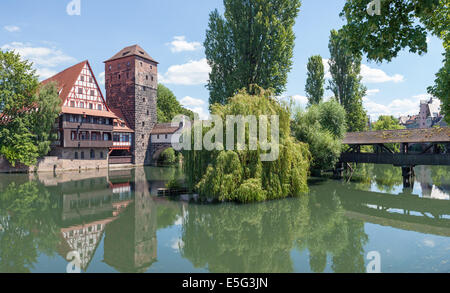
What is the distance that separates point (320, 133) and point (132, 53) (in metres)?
27.3

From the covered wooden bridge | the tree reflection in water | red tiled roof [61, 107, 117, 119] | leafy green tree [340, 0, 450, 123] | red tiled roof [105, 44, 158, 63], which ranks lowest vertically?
the tree reflection in water

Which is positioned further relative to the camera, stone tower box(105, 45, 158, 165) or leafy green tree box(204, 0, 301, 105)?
stone tower box(105, 45, 158, 165)

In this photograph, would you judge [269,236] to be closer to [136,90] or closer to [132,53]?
[136,90]

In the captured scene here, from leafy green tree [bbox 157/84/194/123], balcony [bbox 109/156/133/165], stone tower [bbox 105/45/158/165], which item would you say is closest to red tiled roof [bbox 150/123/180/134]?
stone tower [bbox 105/45/158/165]

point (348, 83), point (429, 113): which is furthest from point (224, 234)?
point (429, 113)

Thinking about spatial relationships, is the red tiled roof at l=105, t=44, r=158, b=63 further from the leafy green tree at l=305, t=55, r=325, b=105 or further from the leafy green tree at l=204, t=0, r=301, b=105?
the leafy green tree at l=305, t=55, r=325, b=105

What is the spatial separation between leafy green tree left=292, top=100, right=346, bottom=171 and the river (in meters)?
4.31

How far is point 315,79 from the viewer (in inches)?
1432

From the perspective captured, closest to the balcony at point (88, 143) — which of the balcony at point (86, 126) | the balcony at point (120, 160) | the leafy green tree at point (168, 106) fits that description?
the balcony at point (86, 126)

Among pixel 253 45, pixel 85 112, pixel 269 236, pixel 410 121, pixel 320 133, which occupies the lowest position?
pixel 269 236

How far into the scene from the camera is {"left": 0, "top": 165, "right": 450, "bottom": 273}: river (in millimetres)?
7102

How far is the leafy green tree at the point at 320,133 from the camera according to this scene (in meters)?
20.8
